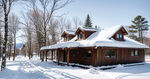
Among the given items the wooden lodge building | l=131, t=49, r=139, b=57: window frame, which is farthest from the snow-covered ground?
l=131, t=49, r=139, b=57: window frame

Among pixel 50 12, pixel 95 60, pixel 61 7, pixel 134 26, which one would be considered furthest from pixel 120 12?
pixel 134 26

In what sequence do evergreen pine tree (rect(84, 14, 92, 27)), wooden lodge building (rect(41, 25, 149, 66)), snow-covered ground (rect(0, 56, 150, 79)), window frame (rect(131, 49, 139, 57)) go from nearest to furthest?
1. snow-covered ground (rect(0, 56, 150, 79))
2. wooden lodge building (rect(41, 25, 149, 66))
3. window frame (rect(131, 49, 139, 57))
4. evergreen pine tree (rect(84, 14, 92, 27))

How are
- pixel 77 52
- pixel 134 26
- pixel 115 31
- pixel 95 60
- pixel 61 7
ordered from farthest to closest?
1. pixel 134 26
2. pixel 61 7
3. pixel 77 52
4. pixel 115 31
5. pixel 95 60

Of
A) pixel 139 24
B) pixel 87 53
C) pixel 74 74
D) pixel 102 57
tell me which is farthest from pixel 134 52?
pixel 139 24

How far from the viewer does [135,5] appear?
46.7 feet

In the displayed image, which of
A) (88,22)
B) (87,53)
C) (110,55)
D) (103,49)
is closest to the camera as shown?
(103,49)

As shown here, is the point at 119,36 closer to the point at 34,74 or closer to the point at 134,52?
the point at 134,52

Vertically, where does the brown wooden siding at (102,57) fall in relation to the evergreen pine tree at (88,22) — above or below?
below

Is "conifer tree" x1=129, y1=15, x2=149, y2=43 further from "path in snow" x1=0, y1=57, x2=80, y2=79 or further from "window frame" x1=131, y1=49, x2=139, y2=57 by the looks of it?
"path in snow" x1=0, y1=57, x2=80, y2=79

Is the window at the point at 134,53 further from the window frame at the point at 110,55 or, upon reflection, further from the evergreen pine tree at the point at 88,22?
the evergreen pine tree at the point at 88,22

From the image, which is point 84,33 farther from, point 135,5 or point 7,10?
point 7,10

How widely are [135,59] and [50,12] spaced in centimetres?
1543

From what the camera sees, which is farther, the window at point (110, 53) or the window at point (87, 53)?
the window at point (87, 53)

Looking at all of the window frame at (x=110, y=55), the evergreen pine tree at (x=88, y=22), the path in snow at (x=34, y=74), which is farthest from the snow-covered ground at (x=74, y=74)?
the evergreen pine tree at (x=88, y=22)
